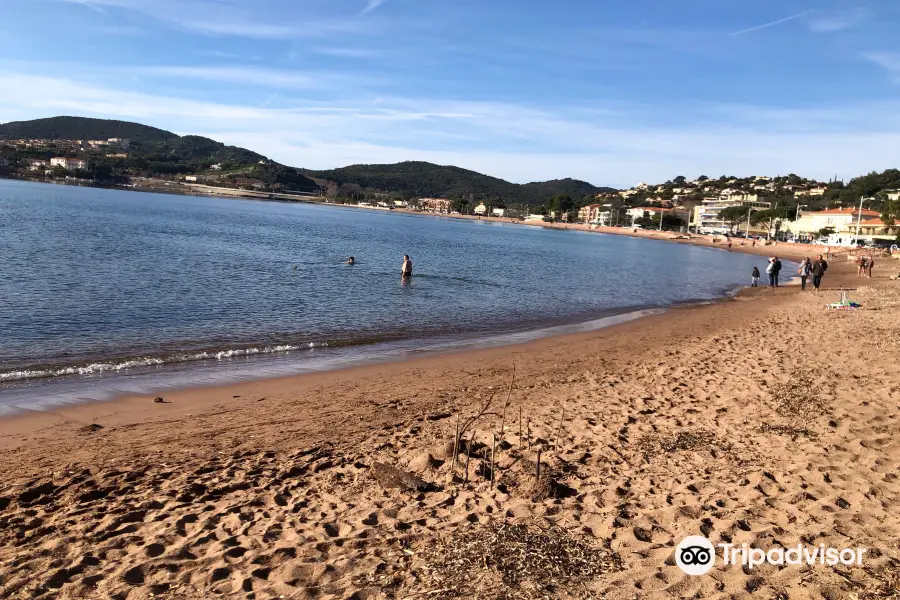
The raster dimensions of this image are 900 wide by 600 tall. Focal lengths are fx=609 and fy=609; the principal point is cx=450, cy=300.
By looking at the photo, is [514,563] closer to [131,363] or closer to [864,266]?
[131,363]

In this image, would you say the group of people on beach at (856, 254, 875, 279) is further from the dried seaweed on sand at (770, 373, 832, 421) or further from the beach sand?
the dried seaweed on sand at (770, 373, 832, 421)

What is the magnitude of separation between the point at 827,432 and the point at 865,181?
8463 inches

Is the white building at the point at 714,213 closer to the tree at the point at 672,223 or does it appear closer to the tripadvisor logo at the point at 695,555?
the tree at the point at 672,223

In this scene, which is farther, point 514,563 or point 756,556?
point 756,556

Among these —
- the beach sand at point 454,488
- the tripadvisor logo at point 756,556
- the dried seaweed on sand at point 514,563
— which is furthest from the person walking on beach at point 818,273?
the dried seaweed on sand at point 514,563

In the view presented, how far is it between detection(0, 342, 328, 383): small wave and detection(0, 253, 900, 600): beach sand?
8.16ft

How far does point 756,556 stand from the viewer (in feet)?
15.5

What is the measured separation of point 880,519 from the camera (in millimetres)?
5246

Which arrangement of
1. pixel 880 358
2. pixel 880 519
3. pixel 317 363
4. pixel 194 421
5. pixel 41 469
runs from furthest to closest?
1. pixel 317 363
2. pixel 880 358
3. pixel 194 421
4. pixel 41 469
5. pixel 880 519

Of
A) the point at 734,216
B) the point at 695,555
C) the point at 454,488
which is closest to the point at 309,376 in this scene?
the point at 454,488

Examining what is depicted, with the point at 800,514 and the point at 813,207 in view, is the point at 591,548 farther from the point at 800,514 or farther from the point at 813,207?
the point at 813,207

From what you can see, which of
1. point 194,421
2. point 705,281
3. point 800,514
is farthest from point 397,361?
point 705,281

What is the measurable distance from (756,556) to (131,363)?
11.7m

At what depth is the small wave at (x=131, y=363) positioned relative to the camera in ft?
36.6
